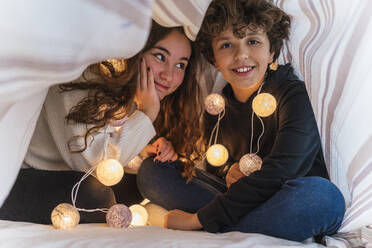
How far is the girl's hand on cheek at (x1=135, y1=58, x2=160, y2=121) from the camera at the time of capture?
1.04 metres

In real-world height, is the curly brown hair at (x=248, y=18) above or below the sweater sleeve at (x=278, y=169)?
above

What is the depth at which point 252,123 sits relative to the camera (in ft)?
3.78

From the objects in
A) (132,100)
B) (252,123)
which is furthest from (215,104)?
(132,100)

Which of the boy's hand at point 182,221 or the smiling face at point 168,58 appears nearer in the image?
the boy's hand at point 182,221

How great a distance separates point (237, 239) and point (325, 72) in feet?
1.17

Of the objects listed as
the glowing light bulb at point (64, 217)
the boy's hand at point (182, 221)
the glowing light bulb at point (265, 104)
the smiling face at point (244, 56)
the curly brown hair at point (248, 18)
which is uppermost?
the curly brown hair at point (248, 18)

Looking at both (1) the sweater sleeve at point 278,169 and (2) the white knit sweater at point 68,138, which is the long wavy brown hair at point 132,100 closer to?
(2) the white knit sweater at point 68,138

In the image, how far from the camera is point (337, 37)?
635mm

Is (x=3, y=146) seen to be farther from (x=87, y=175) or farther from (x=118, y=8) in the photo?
(x=87, y=175)

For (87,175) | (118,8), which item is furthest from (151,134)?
(118,8)

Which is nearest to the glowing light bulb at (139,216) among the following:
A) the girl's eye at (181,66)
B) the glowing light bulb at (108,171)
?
the glowing light bulb at (108,171)

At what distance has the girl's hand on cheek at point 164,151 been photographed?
47.1 inches

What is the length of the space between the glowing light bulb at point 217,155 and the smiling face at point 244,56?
0.20 metres

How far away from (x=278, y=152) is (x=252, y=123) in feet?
0.73
